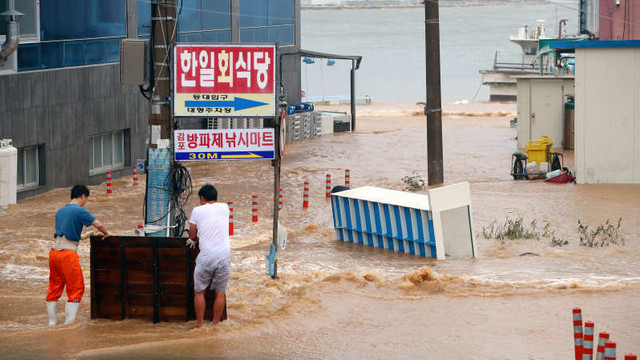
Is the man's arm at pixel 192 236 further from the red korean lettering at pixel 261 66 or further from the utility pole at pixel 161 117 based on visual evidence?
the red korean lettering at pixel 261 66

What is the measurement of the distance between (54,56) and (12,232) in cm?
775

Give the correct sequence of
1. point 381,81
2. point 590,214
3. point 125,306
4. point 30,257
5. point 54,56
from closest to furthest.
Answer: point 125,306 < point 30,257 < point 590,214 < point 54,56 < point 381,81

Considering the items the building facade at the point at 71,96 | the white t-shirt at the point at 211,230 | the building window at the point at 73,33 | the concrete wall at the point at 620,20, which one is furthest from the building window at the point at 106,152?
the concrete wall at the point at 620,20

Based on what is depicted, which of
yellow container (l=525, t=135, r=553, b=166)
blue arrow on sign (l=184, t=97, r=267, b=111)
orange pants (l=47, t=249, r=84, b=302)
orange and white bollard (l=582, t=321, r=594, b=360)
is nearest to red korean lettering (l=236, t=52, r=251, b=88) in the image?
blue arrow on sign (l=184, t=97, r=267, b=111)

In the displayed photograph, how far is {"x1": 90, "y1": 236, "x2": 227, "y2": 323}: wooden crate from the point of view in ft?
36.1

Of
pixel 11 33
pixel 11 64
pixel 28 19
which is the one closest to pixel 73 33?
pixel 28 19

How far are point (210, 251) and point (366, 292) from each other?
314 cm

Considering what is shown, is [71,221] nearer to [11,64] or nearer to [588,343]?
[588,343]

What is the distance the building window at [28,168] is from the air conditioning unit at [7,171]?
162cm

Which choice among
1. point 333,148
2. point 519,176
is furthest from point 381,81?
point 519,176

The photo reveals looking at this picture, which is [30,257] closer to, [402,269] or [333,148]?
→ [402,269]

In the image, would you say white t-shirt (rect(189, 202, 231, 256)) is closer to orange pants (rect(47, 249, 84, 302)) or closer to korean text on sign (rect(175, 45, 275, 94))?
orange pants (rect(47, 249, 84, 302))

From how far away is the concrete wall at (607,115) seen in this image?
23422mm

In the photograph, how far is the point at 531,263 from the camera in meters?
14.7
